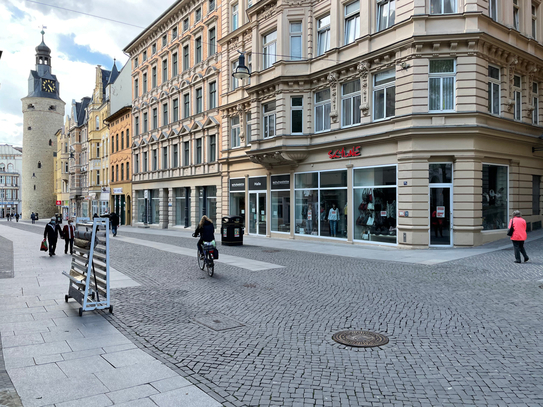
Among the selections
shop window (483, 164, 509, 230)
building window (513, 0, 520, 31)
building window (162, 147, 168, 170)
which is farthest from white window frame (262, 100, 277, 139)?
building window (162, 147, 168, 170)

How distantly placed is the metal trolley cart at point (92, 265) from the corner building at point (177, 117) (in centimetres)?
2235

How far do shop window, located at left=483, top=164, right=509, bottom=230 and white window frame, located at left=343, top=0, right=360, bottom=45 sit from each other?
808 cm

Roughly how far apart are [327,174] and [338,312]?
46.7 feet

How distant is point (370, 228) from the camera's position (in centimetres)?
1938

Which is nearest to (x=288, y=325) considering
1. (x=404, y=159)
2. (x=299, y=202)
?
(x=404, y=159)

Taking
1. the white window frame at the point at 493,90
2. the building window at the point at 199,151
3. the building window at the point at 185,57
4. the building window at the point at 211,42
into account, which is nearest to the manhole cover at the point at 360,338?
the white window frame at the point at 493,90

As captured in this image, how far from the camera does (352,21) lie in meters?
20.3

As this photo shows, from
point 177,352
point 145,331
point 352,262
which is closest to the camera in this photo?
point 177,352

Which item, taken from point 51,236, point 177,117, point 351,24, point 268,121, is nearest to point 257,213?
point 268,121

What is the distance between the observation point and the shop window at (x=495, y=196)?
58.0ft

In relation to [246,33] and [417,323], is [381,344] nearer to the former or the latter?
[417,323]

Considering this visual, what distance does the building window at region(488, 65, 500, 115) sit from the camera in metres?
17.7

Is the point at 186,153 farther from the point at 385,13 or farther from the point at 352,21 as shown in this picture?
the point at 385,13

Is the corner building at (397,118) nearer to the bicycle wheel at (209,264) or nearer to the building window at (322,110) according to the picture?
the building window at (322,110)
